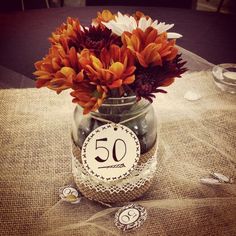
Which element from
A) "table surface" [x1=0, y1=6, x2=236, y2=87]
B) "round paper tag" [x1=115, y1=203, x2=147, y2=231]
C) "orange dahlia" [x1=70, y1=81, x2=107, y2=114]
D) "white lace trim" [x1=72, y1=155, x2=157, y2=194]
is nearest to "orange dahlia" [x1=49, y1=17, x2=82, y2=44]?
"orange dahlia" [x1=70, y1=81, x2=107, y2=114]

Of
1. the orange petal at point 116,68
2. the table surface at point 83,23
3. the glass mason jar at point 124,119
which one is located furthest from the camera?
the table surface at point 83,23

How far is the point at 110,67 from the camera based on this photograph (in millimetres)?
622

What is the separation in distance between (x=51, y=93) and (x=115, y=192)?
0.52 meters

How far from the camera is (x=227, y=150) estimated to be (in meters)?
0.99

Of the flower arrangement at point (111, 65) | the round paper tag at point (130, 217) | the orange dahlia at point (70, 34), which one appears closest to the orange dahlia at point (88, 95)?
the flower arrangement at point (111, 65)

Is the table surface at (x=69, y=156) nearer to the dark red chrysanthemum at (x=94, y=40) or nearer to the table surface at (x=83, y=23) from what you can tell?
the table surface at (x=83, y=23)

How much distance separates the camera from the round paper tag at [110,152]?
2.46 ft

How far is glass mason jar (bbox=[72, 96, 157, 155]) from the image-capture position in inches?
28.9

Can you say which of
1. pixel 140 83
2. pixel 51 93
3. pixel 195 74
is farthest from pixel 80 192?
pixel 195 74

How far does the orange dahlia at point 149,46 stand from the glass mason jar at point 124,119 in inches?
3.3

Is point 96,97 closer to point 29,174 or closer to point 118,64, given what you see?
point 118,64

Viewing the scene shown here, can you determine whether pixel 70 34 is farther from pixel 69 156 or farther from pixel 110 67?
pixel 69 156

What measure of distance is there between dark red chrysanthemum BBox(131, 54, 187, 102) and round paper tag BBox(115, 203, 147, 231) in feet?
0.85

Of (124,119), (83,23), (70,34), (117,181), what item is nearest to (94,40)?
(70,34)
